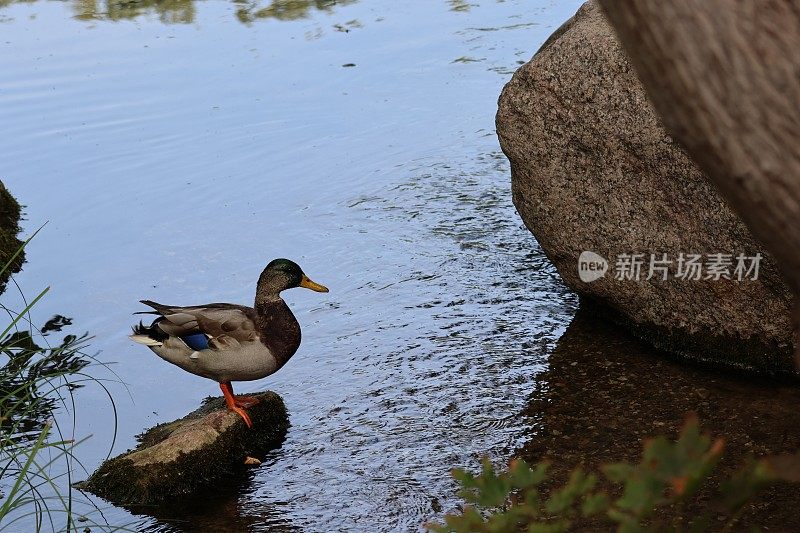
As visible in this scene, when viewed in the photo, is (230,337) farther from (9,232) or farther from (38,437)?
(9,232)

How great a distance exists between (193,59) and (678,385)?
872 cm

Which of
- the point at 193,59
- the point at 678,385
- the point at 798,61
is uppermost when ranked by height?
the point at 798,61

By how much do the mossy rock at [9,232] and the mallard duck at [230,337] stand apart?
2.71m

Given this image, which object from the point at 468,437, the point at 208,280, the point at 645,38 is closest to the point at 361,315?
the point at 208,280

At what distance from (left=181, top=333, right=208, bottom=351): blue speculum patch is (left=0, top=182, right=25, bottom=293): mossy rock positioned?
284 centimetres

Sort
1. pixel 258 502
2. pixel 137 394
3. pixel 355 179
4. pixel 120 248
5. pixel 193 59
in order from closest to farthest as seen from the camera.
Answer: pixel 258 502 < pixel 137 394 < pixel 120 248 < pixel 355 179 < pixel 193 59

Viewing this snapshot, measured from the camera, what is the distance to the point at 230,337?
516 centimetres

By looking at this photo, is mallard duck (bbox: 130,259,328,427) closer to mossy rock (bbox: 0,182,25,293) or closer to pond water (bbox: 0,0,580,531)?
pond water (bbox: 0,0,580,531)

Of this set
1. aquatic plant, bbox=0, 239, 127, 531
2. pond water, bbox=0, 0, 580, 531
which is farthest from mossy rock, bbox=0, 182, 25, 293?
aquatic plant, bbox=0, 239, 127, 531

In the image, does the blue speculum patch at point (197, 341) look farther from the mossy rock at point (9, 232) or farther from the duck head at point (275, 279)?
the mossy rock at point (9, 232)

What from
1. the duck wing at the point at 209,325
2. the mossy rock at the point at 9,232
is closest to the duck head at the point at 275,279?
the duck wing at the point at 209,325

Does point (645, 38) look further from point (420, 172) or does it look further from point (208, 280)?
point (420, 172)

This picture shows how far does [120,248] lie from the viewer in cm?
803

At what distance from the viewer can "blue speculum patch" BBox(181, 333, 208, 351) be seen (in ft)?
16.9
